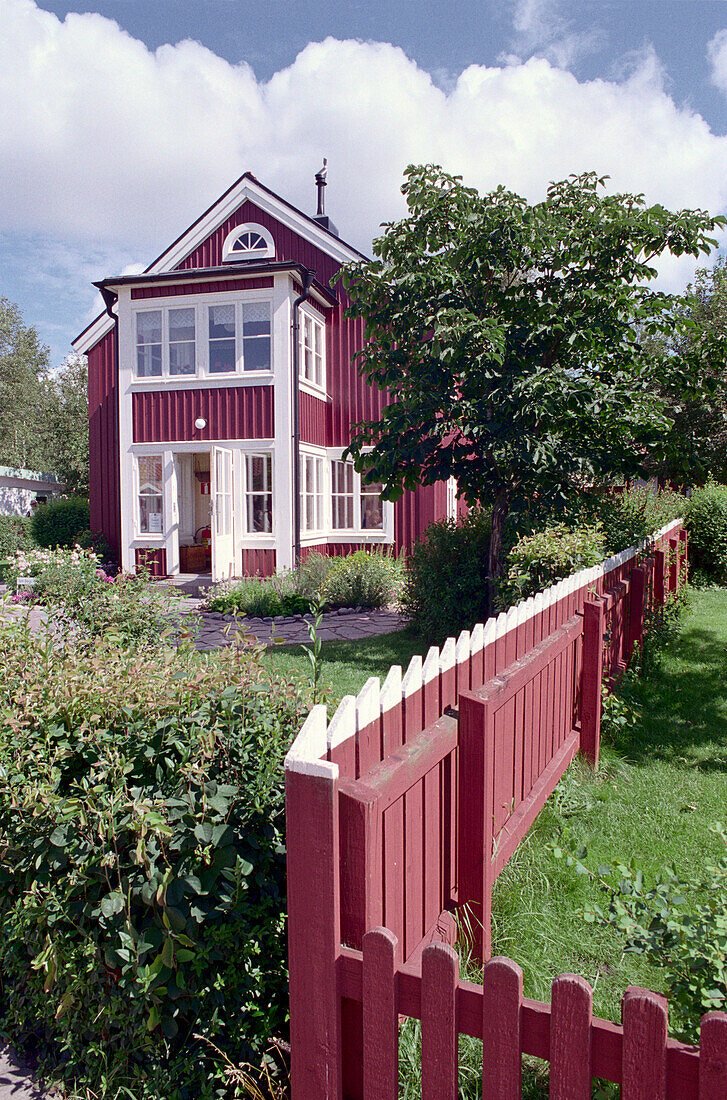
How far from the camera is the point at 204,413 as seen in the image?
13.2 metres

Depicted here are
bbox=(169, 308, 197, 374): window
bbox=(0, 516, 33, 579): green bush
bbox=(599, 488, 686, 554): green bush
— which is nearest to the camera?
bbox=(599, 488, 686, 554): green bush

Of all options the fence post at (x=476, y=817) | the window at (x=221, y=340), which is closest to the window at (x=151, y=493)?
the window at (x=221, y=340)

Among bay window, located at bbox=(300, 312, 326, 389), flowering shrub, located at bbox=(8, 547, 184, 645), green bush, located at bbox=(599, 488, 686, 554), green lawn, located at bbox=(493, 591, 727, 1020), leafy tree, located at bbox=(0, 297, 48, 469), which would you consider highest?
leafy tree, located at bbox=(0, 297, 48, 469)

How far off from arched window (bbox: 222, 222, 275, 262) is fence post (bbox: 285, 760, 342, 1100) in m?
15.5

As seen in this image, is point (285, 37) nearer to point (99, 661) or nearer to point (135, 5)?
point (135, 5)

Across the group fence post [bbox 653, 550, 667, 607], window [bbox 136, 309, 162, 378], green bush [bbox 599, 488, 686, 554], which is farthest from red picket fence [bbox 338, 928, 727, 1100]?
window [bbox 136, 309, 162, 378]

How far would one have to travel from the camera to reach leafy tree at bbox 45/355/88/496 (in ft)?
83.3

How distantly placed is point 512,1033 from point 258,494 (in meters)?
12.2

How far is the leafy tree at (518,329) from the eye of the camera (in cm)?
653

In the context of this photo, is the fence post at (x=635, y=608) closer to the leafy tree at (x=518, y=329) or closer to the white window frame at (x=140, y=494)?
the leafy tree at (x=518, y=329)

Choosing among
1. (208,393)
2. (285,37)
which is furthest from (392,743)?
(208,393)

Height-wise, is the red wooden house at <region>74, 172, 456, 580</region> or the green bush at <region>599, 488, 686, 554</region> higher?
the red wooden house at <region>74, 172, 456, 580</region>

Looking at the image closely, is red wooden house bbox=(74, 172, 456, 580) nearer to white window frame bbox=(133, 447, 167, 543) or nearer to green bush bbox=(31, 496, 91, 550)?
white window frame bbox=(133, 447, 167, 543)

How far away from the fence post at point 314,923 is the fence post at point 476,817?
87cm
